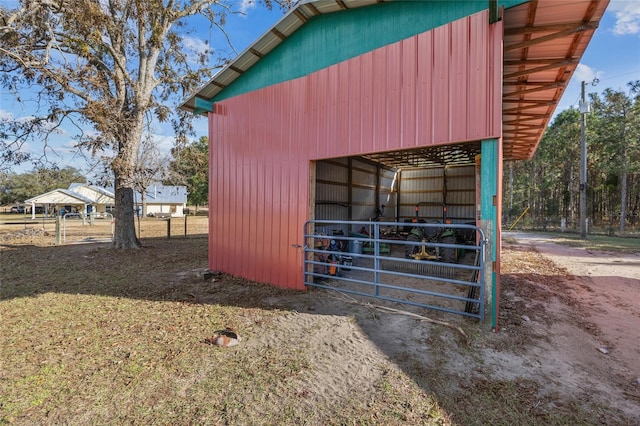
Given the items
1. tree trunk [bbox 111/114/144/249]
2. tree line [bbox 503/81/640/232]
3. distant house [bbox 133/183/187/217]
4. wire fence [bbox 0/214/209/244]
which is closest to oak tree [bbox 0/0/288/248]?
tree trunk [bbox 111/114/144/249]

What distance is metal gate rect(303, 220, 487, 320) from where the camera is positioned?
12.6 feet

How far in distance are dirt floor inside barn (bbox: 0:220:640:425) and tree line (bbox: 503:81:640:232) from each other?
1810 centimetres

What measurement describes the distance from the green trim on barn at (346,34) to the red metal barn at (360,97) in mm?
19

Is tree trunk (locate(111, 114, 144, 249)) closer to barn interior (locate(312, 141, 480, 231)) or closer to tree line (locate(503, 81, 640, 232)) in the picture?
barn interior (locate(312, 141, 480, 231))

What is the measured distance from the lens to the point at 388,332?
11.8 ft

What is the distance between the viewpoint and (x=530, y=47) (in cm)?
488

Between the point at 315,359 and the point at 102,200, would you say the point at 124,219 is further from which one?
the point at 102,200

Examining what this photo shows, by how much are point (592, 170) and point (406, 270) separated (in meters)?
26.6

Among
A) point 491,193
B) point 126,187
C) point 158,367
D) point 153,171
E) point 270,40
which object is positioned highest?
point 270,40

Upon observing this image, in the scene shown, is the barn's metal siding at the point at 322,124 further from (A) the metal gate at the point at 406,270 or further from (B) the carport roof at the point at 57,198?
(B) the carport roof at the point at 57,198

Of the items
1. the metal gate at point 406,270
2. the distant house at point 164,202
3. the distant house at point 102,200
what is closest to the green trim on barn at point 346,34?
the metal gate at point 406,270

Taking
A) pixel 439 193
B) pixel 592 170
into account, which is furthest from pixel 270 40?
pixel 592 170

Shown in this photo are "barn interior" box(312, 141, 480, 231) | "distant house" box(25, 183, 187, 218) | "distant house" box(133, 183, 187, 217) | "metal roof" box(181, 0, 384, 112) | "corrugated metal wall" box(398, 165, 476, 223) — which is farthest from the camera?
"distant house" box(133, 183, 187, 217)

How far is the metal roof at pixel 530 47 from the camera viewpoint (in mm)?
3910
